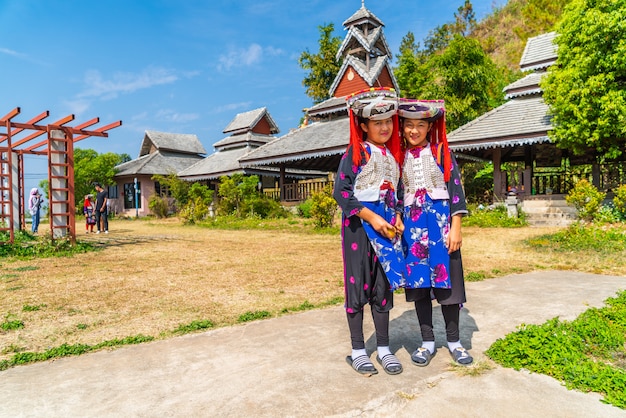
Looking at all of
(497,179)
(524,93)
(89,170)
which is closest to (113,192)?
(89,170)

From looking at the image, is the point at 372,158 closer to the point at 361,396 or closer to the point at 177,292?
the point at 361,396

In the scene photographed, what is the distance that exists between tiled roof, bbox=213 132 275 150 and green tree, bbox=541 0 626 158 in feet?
64.6

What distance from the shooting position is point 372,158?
2.81 metres

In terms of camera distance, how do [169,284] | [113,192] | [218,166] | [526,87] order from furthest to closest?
[113,192], [218,166], [526,87], [169,284]

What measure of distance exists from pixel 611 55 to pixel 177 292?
41.6ft

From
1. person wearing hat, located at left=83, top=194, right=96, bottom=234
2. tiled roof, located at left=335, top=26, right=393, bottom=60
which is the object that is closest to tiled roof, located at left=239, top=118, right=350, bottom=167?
tiled roof, located at left=335, top=26, right=393, bottom=60

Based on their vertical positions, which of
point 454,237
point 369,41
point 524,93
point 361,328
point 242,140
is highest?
point 369,41

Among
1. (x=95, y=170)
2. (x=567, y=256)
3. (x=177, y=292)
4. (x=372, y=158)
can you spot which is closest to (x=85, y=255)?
(x=177, y=292)

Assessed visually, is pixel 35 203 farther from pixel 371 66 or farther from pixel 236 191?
pixel 371 66

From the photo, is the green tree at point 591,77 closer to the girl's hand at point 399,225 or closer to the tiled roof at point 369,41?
the tiled roof at point 369,41

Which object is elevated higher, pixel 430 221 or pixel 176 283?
pixel 430 221

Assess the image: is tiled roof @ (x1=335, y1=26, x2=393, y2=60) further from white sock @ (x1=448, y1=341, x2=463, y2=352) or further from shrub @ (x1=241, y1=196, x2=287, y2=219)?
white sock @ (x1=448, y1=341, x2=463, y2=352)

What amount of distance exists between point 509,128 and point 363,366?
1414cm

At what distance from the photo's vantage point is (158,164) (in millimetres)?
31219
